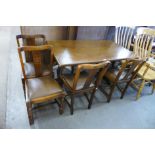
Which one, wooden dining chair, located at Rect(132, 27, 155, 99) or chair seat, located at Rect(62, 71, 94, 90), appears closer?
chair seat, located at Rect(62, 71, 94, 90)

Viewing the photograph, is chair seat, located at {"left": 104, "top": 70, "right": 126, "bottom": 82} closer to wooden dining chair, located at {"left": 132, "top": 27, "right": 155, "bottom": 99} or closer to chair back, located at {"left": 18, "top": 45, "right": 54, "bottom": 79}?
wooden dining chair, located at {"left": 132, "top": 27, "right": 155, "bottom": 99}

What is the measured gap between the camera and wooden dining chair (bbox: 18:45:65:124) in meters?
1.54

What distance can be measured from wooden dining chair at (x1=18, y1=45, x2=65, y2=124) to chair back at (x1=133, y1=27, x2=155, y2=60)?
1.70 metres

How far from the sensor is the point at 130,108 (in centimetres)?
223

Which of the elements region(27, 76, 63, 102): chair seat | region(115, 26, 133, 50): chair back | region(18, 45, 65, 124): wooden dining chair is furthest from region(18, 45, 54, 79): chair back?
region(115, 26, 133, 50): chair back

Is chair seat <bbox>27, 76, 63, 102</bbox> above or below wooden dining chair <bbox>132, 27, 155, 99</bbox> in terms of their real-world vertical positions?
below

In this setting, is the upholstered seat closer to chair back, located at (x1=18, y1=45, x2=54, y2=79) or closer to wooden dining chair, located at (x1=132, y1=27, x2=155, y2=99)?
wooden dining chair, located at (x1=132, y1=27, x2=155, y2=99)

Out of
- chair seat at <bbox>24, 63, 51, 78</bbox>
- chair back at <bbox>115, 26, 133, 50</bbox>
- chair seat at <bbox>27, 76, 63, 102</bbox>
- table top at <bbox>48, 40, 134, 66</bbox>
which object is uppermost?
chair back at <bbox>115, 26, 133, 50</bbox>

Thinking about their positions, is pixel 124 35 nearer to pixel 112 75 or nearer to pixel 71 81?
pixel 112 75

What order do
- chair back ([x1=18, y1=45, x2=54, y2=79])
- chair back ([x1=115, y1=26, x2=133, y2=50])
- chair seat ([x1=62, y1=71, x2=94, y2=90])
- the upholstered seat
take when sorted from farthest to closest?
chair back ([x1=115, y1=26, x2=133, y2=50]) < the upholstered seat < chair seat ([x1=62, y1=71, x2=94, y2=90]) < chair back ([x1=18, y1=45, x2=54, y2=79])

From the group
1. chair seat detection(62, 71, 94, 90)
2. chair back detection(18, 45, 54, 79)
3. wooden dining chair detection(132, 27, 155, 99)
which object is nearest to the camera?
chair back detection(18, 45, 54, 79)

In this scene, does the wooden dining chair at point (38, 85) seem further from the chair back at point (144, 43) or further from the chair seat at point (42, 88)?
the chair back at point (144, 43)

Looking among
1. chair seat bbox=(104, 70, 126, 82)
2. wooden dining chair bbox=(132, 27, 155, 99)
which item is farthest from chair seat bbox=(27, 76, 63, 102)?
wooden dining chair bbox=(132, 27, 155, 99)
